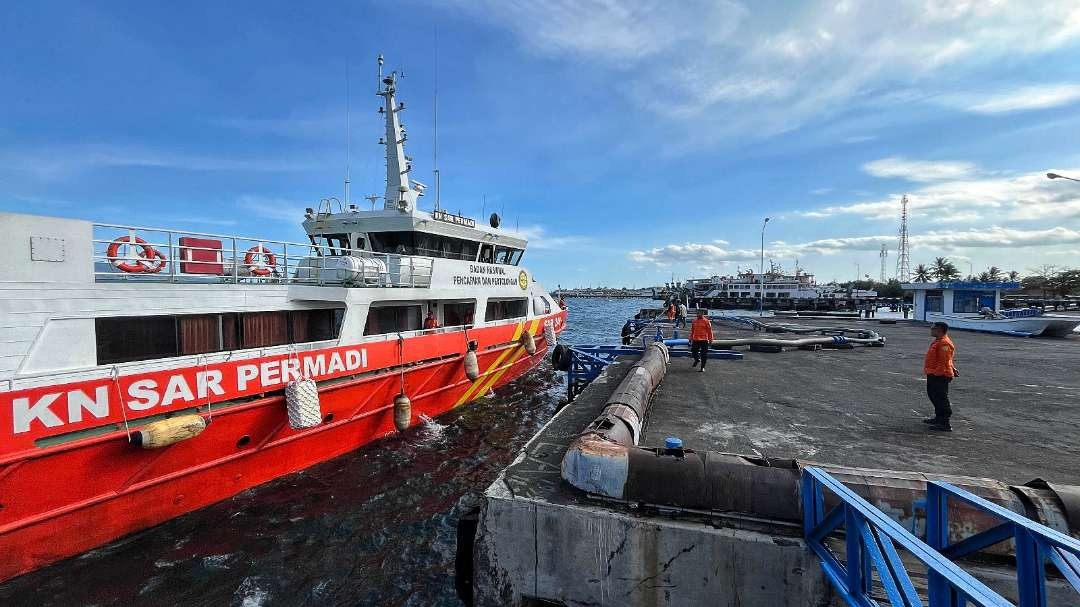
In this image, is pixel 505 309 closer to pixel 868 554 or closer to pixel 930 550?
pixel 868 554

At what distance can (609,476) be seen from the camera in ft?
11.7

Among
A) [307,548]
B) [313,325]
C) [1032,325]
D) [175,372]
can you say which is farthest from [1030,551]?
[1032,325]

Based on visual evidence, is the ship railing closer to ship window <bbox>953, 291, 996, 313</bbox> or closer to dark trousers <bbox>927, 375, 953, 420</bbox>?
dark trousers <bbox>927, 375, 953, 420</bbox>

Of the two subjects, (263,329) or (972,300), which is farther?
(972,300)

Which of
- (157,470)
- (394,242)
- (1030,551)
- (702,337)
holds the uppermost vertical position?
(394,242)

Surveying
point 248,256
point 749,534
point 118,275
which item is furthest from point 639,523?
point 248,256

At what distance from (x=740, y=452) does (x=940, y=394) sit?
2816mm

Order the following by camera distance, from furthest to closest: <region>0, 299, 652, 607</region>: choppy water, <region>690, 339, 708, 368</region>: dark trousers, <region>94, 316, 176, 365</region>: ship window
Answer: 1. <region>690, 339, 708, 368</region>: dark trousers
2. <region>94, 316, 176, 365</region>: ship window
3. <region>0, 299, 652, 607</region>: choppy water

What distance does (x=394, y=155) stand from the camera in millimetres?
12484

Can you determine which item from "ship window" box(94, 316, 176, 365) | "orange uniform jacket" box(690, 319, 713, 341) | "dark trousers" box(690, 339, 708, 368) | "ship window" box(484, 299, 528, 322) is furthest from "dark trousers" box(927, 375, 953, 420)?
"ship window" box(94, 316, 176, 365)

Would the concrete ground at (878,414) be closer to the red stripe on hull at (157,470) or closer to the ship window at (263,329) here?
the red stripe on hull at (157,470)

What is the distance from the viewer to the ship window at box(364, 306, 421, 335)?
924 cm

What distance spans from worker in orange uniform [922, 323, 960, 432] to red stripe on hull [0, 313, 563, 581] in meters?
8.06

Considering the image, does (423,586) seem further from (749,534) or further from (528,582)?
(749,534)
